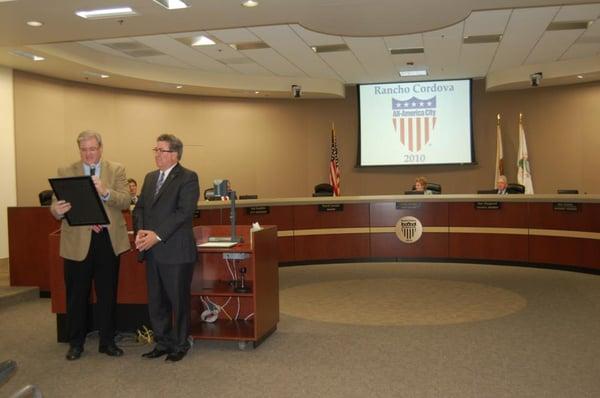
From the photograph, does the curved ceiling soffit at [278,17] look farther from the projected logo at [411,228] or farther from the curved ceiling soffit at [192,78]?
the projected logo at [411,228]

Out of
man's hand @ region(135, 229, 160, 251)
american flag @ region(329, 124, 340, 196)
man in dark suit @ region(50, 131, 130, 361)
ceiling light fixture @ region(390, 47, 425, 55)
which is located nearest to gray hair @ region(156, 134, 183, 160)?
man in dark suit @ region(50, 131, 130, 361)

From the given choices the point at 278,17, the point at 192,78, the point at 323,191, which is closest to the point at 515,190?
A: the point at 323,191

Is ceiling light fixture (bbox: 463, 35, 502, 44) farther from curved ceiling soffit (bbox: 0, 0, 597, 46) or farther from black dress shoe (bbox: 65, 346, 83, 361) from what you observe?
black dress shoe (bbox: 65, 346, 83, 361)

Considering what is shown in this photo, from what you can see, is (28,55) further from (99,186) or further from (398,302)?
(398,302)

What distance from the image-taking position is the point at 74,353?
4.62m

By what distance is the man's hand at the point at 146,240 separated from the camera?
14.3 ft

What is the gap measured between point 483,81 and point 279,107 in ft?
15.1

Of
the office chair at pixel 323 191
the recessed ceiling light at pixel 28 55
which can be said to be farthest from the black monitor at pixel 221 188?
the office chair at pixel 323 191

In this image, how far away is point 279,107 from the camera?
13859mm

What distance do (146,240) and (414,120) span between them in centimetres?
959

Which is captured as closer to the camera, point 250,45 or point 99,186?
point 99,186

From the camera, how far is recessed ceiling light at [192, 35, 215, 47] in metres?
9.14

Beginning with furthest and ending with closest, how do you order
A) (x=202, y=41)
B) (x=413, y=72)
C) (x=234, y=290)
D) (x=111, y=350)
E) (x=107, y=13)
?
1. (x=413, y=72)
2. (x=202, y=41)
3. (x=107, y=13)
4. (x=234, y=290)
5. (x=111, y=350)

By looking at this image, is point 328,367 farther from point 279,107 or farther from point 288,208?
point 279,107
